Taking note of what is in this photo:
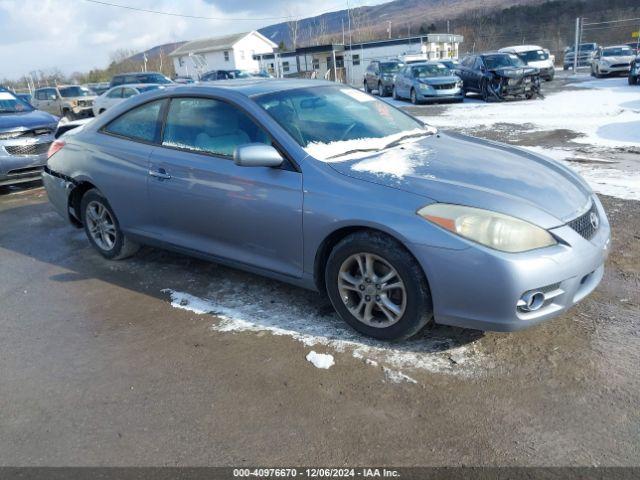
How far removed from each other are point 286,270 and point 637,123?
10047mm

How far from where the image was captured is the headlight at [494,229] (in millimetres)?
2777

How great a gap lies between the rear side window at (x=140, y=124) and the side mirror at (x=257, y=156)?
1.24 metres

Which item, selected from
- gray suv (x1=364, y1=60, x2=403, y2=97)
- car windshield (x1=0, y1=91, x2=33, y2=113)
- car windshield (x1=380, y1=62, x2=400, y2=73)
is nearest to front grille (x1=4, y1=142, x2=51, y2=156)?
car windshield (x1=0, y1=91, x2=33, y2=113)

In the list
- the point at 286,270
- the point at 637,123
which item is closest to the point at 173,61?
the point at 637,123

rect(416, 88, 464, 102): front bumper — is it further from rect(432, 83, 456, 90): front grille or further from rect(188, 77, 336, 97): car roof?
rect(188, 77, 336, 97): car roof

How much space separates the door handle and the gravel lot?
930mm

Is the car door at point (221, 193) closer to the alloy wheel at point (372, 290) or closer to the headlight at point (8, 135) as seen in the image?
the alloy wheel at point (372, 290)

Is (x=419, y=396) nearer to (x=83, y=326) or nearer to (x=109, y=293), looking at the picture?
(x=83, y=326)

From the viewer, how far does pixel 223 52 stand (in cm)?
7188

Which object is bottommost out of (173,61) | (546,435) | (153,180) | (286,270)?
(546,435)

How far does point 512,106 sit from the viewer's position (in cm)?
1573

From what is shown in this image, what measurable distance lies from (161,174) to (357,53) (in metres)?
44.8

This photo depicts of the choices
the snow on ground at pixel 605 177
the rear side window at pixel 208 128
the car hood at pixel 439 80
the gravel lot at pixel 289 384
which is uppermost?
the car hood at pixel 439 80

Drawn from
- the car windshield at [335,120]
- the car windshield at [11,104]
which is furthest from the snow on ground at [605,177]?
the car windshield at [11,104]
